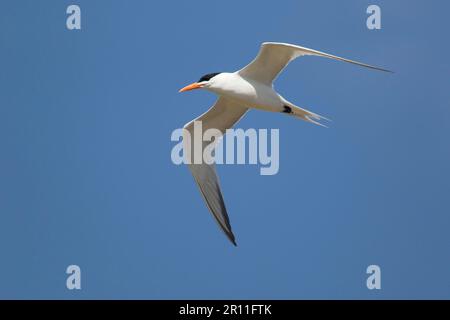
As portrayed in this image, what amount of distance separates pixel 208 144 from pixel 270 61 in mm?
1898

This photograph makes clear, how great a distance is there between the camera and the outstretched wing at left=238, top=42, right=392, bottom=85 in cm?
1025

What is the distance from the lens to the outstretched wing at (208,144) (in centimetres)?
1156

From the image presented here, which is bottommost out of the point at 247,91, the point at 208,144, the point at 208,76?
the point at 208,144

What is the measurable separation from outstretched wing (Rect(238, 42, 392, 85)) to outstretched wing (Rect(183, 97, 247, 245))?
0.86 meters

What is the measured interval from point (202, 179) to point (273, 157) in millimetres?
1364

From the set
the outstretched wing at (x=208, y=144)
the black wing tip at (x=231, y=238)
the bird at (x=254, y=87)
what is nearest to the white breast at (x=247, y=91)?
the bird at (x=254, y=87)

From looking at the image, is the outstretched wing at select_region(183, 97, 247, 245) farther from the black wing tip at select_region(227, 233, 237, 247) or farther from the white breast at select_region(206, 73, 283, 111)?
the white breast at select_region(206, 73, 283, 111)

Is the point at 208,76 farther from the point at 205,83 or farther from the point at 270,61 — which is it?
the point at 270,61

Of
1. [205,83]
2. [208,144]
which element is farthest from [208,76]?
[208,144]

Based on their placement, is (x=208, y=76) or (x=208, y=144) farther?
(x=208, y=144)

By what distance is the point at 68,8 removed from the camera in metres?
13.2

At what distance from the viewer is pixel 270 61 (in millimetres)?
10602
